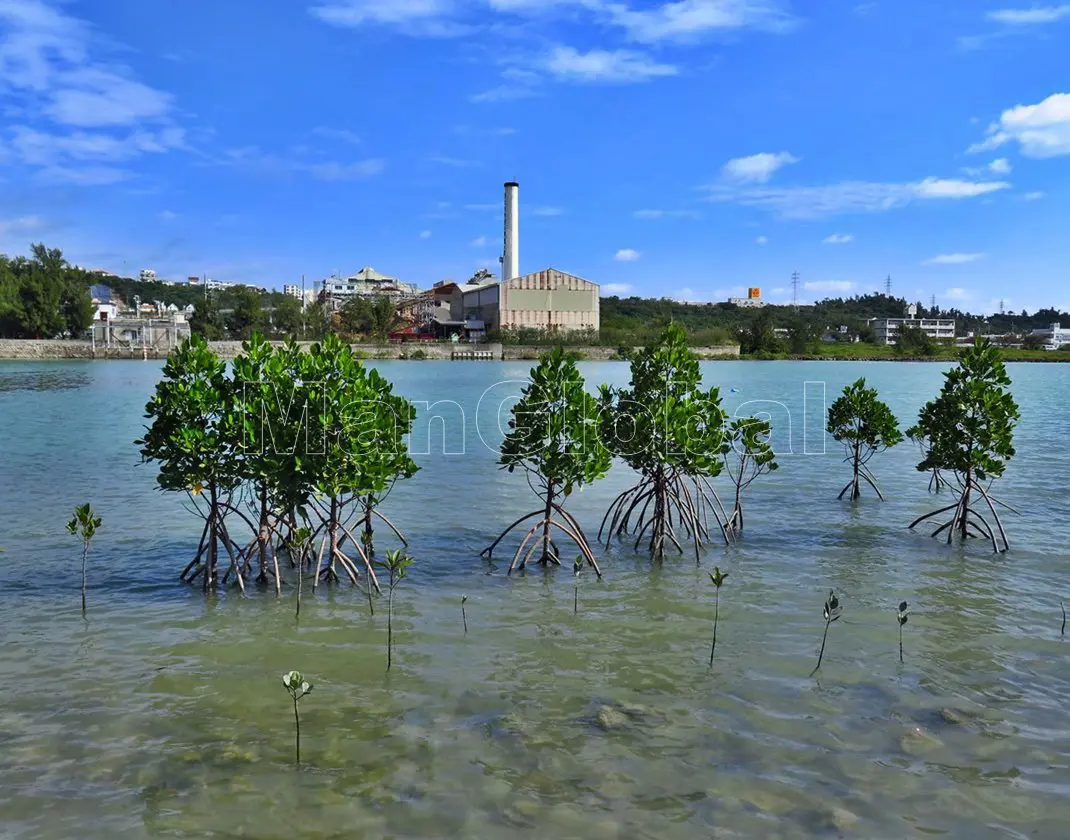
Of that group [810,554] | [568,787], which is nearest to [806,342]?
[810,554]

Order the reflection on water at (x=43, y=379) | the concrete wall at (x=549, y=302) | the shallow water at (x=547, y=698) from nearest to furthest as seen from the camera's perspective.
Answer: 1. the shallow water at (x=547, y=698)
2. the reflection on water at (x=43, y=379)
3. the concrete wall at (x=549, y=302)

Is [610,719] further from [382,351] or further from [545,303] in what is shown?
[545,303]

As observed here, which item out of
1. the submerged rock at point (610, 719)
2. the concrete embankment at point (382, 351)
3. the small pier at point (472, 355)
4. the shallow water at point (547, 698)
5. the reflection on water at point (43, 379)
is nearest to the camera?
the shallow water at point (547, 698)

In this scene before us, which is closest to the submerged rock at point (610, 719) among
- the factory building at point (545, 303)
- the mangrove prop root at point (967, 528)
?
the mangrove prop root at point (967, 528)

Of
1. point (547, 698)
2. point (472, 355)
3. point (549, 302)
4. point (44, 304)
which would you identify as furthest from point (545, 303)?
point (547, 698)

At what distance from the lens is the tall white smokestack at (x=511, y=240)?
152625mm

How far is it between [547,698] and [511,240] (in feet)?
488

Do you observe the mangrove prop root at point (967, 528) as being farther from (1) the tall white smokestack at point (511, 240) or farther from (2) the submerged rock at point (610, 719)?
(1) the tall white smokestack at point (511, 240)

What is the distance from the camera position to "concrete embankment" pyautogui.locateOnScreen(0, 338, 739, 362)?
122875 mm

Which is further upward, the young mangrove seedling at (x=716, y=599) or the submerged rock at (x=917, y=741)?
the young mangrove seedling at (x=716, y=599)

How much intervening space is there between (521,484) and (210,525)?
45.3ft

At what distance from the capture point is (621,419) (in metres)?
17.4

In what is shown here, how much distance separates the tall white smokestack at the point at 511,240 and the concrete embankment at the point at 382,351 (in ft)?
52.9

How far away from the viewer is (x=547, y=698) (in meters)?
10.3
